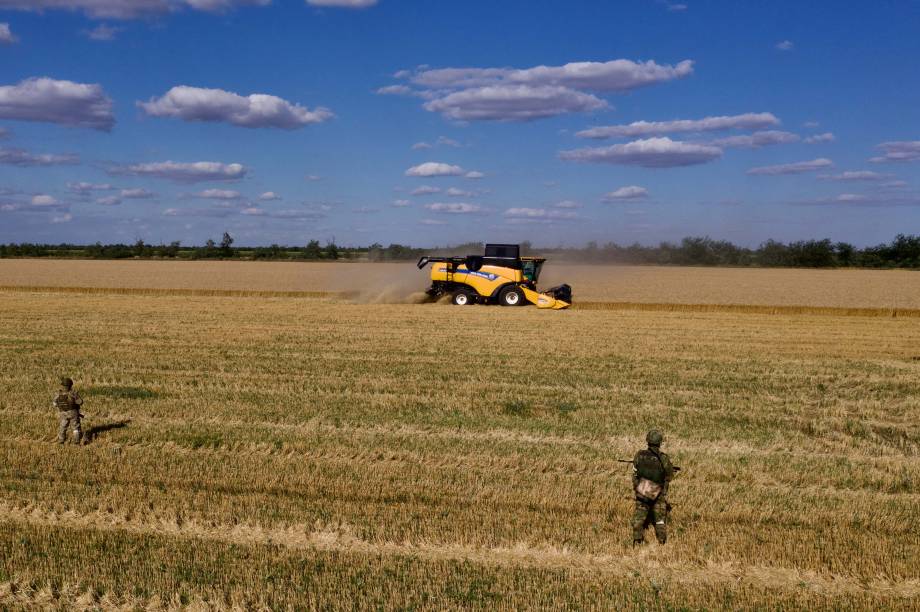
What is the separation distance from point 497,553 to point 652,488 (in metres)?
1.67

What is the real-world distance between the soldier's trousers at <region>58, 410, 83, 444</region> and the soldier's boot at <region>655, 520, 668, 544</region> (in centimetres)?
810

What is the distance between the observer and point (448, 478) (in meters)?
10.2

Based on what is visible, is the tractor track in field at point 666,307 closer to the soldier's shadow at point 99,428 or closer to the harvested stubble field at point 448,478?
the harvested stubble field at point 448,478

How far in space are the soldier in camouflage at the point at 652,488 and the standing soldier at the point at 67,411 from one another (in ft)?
25.9

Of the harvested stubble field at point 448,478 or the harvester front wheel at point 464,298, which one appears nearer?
the harvested stubble field at point 448,478

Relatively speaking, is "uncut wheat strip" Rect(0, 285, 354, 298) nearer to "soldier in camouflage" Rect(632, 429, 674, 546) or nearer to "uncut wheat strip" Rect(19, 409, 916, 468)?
"uncut wheat strip" Rect(19, 409, 916, 468)

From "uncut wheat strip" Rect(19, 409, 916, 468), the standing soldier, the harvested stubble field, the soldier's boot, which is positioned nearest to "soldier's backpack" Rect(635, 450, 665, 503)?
the soldier's boot

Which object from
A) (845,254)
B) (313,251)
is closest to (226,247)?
(313,251)

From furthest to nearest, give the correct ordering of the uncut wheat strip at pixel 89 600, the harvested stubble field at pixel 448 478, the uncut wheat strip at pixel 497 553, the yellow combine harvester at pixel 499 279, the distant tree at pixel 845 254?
the distant tree at pixel 845 254 < the yellow combine harvester at pixel 499 279 < the uncut wheat strip at pixel 497 553 < the harvested stubble field at pixel 448 478 < the uncut wheat strip at pixel 89 600

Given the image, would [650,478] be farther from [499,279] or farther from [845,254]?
[845,254]

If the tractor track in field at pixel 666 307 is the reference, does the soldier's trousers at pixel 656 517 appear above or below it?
below

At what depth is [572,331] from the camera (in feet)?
84.5

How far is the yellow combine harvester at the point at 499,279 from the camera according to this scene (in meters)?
33.2

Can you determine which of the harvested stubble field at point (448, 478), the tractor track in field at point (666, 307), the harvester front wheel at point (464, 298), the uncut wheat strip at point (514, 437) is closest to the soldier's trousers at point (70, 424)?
the harvested stubble field at point (448, 478)
